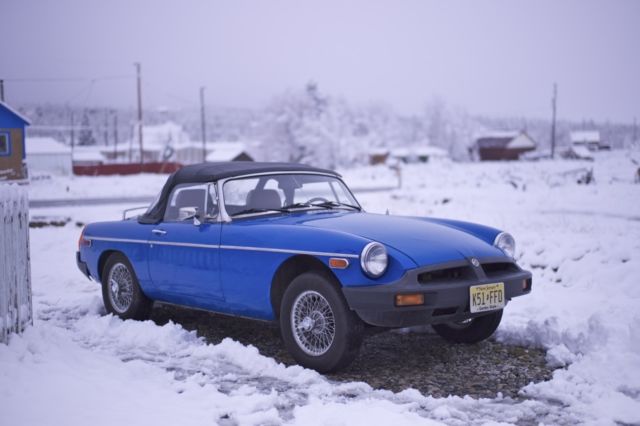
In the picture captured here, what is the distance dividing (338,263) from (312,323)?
0.54 m

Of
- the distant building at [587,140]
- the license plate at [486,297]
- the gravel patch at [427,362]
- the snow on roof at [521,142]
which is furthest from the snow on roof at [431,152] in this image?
the license plate at [486,297]

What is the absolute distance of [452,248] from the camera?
498 cm

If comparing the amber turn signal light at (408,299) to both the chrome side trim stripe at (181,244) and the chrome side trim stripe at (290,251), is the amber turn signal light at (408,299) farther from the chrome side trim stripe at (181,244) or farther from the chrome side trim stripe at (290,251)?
the chrome side trim stripe at (181,244)

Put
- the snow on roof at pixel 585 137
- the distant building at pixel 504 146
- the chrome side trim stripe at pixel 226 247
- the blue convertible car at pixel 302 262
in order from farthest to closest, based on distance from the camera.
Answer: the snow on roof at pixel 585 137 → the distant building at pixel 504 146 → the chrome side trim stripe at pixel 226 247 → the blue convertible car at pixel 302 262

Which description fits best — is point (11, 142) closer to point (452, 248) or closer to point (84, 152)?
point (452, 248)

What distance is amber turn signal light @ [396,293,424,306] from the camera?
449 cm

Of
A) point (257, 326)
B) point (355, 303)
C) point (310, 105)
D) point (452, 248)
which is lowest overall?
point (257, 326)

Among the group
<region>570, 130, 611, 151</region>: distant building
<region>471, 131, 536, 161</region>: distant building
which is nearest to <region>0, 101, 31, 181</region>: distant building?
<region>471, 131, 536, 161</region>: distant building

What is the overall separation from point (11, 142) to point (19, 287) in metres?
28.3

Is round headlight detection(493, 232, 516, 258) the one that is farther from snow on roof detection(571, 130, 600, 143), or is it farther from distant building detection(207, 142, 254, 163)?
snow on roof detection(571, 130, 600, 143)

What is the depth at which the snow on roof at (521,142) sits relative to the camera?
102562 millimetres

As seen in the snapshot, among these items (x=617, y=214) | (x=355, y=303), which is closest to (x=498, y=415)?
(x=355, y=303)

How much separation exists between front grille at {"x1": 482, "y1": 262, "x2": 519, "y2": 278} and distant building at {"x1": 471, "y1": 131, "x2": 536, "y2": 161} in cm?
10117

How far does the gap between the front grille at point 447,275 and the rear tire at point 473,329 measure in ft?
3.12
